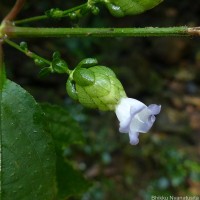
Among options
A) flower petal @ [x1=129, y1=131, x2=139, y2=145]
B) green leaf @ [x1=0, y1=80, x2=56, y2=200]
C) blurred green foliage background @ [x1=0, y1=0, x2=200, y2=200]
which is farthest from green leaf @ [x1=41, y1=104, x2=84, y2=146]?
blurred green foliage background @ [x1=0, y1=0, x2=200, y2=200]

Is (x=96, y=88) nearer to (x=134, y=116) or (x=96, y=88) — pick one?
(x=96, y=88)

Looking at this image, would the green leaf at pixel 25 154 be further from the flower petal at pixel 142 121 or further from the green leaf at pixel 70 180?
the green leaf at pixel 70 180

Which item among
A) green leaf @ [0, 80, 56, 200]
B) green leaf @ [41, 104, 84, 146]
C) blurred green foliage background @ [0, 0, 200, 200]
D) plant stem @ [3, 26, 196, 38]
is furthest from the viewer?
blurred green foliage background @ [0, 0, 200, 200]

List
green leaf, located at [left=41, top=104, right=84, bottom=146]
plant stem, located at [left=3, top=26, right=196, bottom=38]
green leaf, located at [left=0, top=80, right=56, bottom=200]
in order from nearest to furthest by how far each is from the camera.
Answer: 1. plant stem, located at [left=3, top=26, right=196, bottom=38]
2. green leaf, located at [left=0, top=80, right=56, bottom=200]
3. green leaf, located at [left=41, top=104, right=84, bottom=146]

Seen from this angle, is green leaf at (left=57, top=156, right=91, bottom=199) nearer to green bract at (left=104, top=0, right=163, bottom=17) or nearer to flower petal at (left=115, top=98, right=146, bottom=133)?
flower petal at (left=115, top=98, right=146, bottom=133)

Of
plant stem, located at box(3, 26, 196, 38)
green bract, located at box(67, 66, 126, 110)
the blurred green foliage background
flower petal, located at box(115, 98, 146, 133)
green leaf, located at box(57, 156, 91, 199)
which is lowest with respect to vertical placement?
the blurred green foliage background

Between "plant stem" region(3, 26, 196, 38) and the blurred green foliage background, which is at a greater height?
"plant stem" region(3, 26, 196, 38)

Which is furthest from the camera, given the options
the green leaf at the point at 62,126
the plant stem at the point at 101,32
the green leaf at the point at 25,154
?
the green leaf at the point at 62,126

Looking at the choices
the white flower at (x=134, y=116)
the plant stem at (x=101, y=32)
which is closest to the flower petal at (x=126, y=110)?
the white flower at (x=134, y=116)
